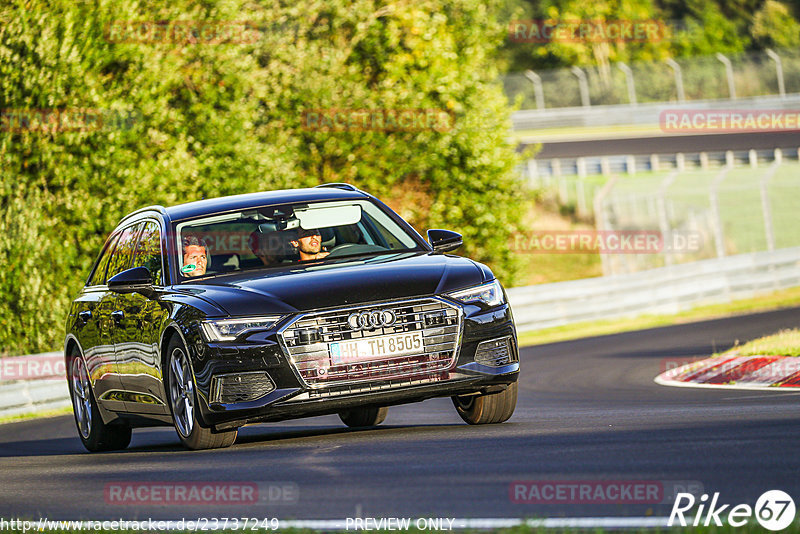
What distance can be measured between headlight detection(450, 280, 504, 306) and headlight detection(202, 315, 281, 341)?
46.3 inches

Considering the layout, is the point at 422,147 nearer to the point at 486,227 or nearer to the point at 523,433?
the point at 486,227

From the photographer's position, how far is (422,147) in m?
32.9

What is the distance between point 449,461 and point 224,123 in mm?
20309

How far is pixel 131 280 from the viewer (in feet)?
31.2

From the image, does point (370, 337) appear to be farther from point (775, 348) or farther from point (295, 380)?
point (775, 348)

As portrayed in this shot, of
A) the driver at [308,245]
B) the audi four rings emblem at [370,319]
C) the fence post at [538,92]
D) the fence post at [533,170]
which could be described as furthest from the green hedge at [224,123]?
the fence post at [538,92]

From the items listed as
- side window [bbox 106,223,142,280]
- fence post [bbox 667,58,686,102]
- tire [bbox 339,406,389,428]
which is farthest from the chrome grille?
fence post [bbox 667,58,686,102]

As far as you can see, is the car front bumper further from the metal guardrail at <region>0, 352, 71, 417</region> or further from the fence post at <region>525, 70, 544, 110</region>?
the fence post at <region>525, 70, 544, 110</region>

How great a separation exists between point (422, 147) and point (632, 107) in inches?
878

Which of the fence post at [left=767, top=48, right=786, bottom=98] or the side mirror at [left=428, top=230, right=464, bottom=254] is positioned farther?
the fence post at [left=767, top=48, right=786, bottom=98]

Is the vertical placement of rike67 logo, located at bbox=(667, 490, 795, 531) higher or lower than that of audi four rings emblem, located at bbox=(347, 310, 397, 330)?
lower

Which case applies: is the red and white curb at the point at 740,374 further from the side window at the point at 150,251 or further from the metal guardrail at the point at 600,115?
the metal guardrail at the point at 600,115

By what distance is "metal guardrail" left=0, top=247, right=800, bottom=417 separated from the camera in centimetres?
2419

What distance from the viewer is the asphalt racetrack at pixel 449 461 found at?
6.57 meters
